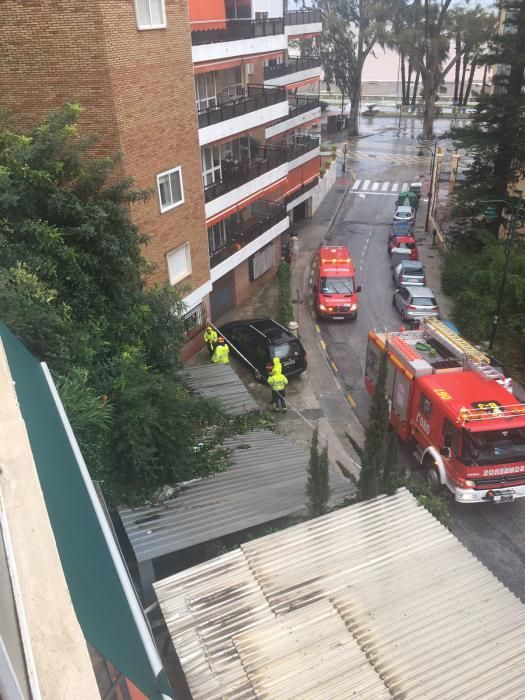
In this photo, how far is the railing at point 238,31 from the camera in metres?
19.2

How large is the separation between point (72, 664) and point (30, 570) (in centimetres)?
79

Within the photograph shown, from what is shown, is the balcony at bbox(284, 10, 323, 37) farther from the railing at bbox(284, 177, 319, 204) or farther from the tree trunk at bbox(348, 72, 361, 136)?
the tree trunk at bbox(348, 72, 361, 136)

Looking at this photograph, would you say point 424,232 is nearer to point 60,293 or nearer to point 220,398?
point 220,398

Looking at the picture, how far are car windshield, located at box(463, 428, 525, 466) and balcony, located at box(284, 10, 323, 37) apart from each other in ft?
89.7

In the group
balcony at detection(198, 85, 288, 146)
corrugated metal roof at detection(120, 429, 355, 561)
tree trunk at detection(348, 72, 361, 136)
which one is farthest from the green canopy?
tree trunk at detection(348, 72, 361, 136)

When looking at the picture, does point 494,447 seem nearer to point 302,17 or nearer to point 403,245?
point 403,245

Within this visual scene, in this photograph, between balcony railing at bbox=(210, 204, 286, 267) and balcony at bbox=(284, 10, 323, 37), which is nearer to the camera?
balcony railing at bbox=(210, 204, 286, 267)

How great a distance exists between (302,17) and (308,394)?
25.3 meters

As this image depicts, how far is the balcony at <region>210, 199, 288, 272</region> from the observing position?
2178cm

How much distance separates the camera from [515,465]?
1227 cm

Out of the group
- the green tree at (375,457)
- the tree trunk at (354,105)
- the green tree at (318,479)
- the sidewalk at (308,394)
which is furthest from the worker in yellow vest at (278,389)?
the tree trunk at (354,105)

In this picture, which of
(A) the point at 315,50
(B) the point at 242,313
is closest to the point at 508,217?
(B) the point at 242,313

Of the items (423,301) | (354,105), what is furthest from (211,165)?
(354,105)

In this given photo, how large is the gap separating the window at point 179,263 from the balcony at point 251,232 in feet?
10.2
